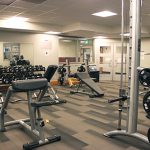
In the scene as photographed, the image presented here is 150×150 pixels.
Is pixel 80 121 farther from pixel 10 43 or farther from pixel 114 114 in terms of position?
pixel 10 43

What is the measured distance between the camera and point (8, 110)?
16.1 ft

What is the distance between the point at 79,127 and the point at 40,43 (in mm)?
6116

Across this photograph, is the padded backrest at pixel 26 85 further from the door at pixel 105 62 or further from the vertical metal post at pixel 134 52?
the door at pixel 105 62

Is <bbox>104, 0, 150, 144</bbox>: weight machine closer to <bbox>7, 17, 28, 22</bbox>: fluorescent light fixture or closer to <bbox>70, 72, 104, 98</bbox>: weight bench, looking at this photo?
<bbox>70, 72, 104, 98</bbox>: weight bench

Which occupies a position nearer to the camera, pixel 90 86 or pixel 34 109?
pixel 34 109

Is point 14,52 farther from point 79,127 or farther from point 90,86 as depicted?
point 79,127

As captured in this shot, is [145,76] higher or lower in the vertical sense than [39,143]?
higher

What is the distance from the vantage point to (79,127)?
12.2ft

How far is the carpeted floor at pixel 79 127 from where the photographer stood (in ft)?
9.65

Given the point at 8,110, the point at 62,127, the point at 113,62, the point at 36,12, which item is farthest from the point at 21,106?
the point at 113,62

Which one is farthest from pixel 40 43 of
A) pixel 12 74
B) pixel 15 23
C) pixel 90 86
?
pixel 90 86

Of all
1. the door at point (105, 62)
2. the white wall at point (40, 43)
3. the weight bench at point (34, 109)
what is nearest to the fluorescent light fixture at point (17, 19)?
the white wall at point (40, 43)

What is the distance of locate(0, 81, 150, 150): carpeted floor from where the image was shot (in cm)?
294

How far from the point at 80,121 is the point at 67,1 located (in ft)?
9.55
